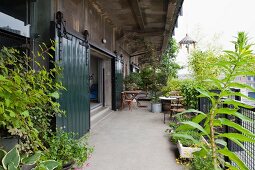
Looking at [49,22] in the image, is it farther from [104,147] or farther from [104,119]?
[104,119]

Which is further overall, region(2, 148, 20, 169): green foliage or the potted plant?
the potted plant

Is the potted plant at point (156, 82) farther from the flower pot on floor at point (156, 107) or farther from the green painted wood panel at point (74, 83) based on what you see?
the green painted wood panel at point (74, 83)

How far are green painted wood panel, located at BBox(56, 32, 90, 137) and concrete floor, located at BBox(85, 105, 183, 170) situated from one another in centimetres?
57

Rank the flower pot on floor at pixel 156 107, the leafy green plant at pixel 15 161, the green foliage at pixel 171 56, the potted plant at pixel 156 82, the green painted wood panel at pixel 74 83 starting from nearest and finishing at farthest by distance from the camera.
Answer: the leafy green plant at pixel 15 161
the green painted wood panel at pixel 74 83
the flower pot on floor at pixel 156 107
the potted plant at pixel 156 82
the green foliage at pixel 171 56

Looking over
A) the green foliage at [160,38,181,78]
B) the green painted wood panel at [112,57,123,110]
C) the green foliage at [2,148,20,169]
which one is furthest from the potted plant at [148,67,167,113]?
the green foliage at [2,148,20,169]

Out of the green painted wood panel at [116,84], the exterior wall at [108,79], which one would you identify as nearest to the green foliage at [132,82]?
the green painted wood panel at [116,84]

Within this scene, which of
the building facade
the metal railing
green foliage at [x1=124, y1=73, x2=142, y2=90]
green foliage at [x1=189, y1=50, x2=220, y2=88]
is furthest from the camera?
green foliage at [x1=124, y1=73, x2=142, y2=90]

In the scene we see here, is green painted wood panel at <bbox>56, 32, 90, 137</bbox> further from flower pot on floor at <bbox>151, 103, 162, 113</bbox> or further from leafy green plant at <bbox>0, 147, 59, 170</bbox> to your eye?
flower pot on floor at <bbox>151, 103, 162, 113</bbox>

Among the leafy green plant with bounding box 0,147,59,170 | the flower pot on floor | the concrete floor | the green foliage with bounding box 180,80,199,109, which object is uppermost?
the green foliage with bounding box 180,80,199,109

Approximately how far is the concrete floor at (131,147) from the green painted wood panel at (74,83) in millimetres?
569

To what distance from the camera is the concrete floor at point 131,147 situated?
339 centimetres

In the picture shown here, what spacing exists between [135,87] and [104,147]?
24.5 ft

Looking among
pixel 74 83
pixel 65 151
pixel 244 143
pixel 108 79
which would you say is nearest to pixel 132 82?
pixel 108 79

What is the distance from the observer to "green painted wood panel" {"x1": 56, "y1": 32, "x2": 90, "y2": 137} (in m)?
3.88
